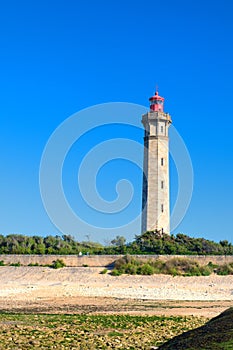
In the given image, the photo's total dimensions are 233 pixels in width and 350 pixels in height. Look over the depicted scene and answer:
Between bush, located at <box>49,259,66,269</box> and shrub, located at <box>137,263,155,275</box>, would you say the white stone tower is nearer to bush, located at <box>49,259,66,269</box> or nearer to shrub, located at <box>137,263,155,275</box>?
shrub, located at <box>137,263,155,275</box>

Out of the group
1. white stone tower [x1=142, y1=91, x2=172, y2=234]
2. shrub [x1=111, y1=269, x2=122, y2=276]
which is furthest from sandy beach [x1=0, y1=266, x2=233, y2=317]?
white stone tower [x1=142, y1=91, x2=172, y2=234]

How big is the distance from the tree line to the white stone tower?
1234mm

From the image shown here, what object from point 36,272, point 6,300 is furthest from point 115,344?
point 36,272

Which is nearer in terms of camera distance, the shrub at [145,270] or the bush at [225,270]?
the shrub at [145,270]

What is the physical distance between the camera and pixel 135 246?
148 feet

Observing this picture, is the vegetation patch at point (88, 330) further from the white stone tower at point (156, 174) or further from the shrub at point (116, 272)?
the white stone tower at point (156, 174)

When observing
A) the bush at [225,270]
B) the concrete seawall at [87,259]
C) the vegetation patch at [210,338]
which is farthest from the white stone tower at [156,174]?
the vegetation patch at [210,338]

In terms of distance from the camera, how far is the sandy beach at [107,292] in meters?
25.2

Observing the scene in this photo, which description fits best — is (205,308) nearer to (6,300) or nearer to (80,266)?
(6,300)

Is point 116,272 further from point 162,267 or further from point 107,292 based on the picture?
point 107,292

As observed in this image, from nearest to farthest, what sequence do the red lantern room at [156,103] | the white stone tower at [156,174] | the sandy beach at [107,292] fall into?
1. the sandy beach at [107,292]
2. the white stone tower at [156,174]
3. the red lantern room at [156,103]

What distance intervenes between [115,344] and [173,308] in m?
10.6

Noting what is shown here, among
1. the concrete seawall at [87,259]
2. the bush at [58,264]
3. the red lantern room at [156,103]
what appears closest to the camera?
the bush at [58,264]

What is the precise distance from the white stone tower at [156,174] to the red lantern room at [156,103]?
72cm
